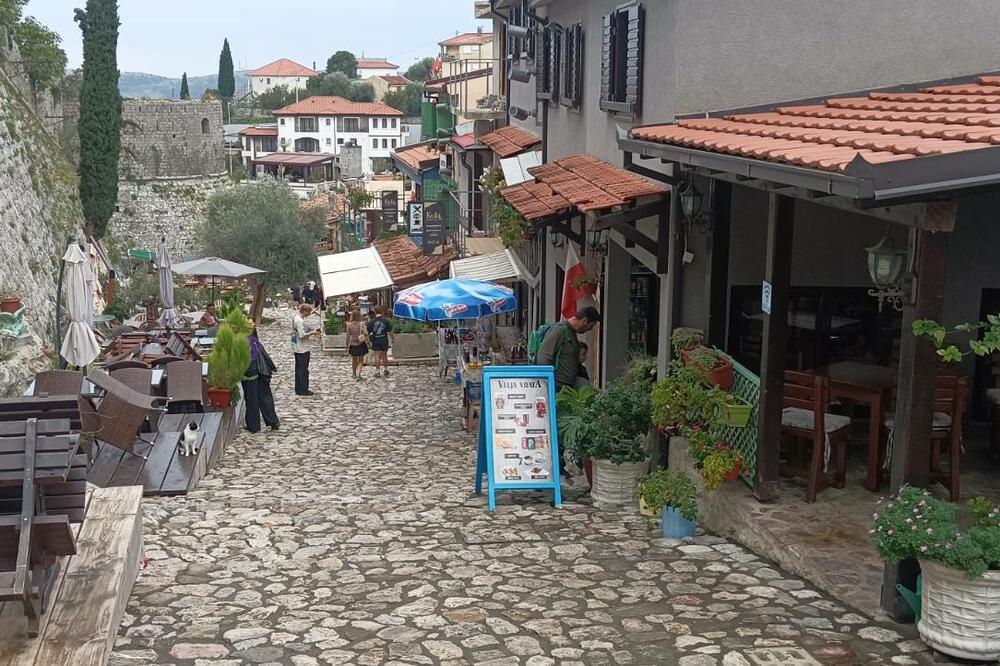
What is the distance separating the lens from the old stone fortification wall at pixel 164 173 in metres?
57.0

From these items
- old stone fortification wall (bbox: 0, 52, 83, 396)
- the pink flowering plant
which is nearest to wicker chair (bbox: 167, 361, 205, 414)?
old stone fortification wall (bbox: 0, 52, 83, 396)

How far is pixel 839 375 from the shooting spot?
8.49 metres

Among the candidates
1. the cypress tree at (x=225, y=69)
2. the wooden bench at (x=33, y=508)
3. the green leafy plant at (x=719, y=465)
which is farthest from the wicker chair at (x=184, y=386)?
the cypress tree at (x=225, y=69)

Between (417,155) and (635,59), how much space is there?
34798 millimetres

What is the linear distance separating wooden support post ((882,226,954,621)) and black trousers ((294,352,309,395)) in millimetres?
14111

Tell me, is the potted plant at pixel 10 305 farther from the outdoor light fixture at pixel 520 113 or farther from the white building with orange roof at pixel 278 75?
the white building with orange roof at pixel 278 75

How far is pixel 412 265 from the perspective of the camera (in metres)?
29.9

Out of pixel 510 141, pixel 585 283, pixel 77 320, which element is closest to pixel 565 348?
pixel 585 283

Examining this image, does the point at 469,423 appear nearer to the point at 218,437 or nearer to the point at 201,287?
the point at 218,437

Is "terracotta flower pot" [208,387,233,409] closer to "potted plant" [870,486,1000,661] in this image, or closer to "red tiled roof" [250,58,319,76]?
"potted plant" [870,486,1000,661]

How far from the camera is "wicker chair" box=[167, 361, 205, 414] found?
13.7 m

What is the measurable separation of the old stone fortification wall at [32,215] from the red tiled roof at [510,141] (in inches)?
408

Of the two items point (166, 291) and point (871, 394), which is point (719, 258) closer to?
point (871, 394)

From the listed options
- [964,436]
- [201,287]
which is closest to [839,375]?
[964,436]
